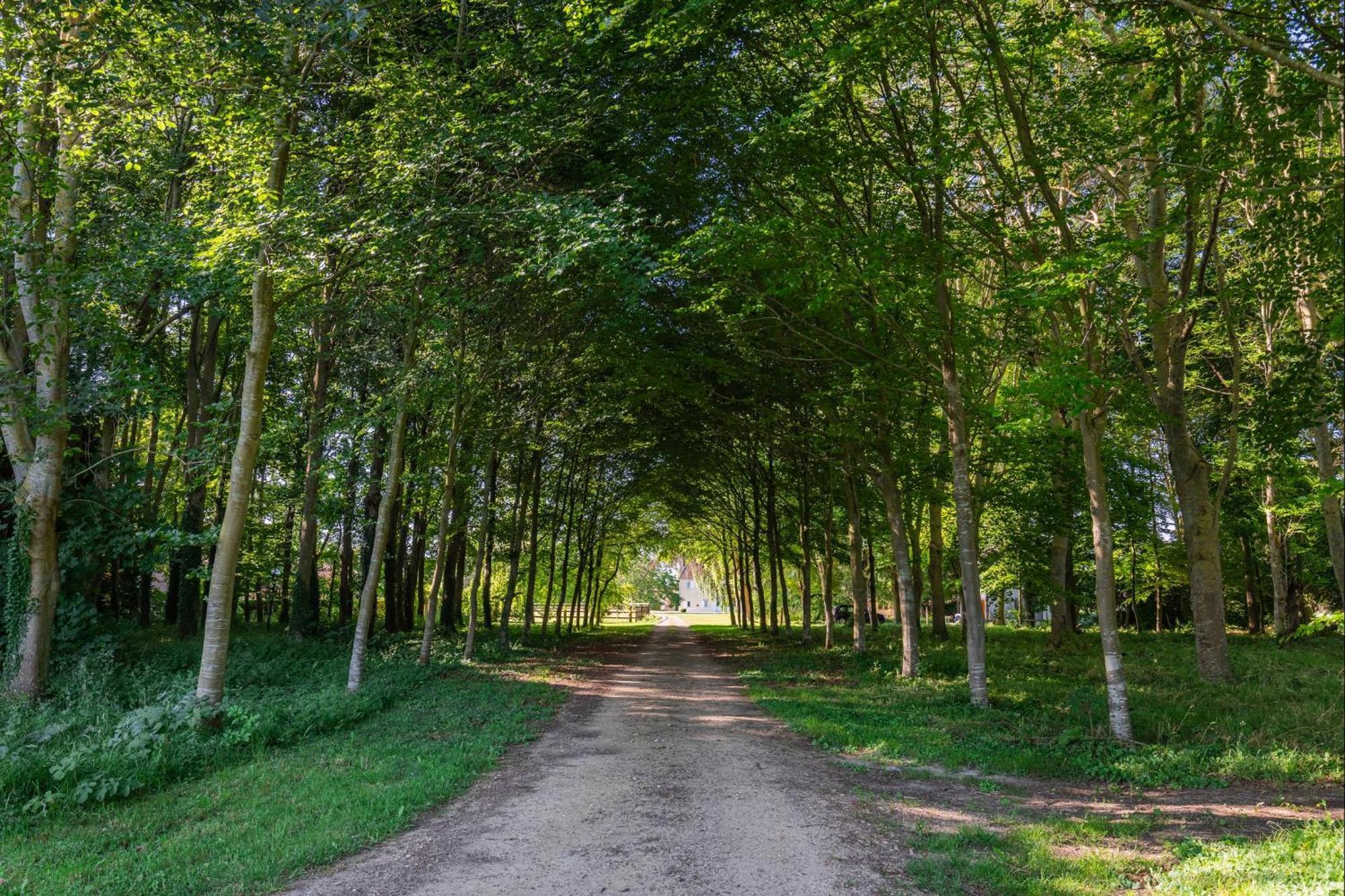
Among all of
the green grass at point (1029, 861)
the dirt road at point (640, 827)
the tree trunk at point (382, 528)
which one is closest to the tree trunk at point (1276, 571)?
the dirt road at point (640, 827)

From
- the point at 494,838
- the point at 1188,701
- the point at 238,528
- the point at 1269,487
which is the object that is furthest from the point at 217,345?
the point at 1269,487

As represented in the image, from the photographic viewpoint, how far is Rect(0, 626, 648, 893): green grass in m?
5.82

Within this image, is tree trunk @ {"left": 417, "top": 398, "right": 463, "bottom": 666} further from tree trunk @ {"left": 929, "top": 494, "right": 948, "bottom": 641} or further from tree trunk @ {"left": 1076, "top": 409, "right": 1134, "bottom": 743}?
tree trunk @ {"left": 929, "top": 494, "right": 948, "bottom": 641}

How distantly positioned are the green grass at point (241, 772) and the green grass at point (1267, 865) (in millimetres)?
6161

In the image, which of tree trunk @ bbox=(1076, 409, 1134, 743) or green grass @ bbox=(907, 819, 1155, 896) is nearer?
green grass @ bbox=(907, 819, 1155, 896)

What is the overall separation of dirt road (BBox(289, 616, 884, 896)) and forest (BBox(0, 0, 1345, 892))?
1.28 meters

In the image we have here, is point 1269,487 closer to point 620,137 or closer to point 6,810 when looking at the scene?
point 620,137

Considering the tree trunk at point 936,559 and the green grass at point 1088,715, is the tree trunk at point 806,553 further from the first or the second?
the green grass at point 1088,715

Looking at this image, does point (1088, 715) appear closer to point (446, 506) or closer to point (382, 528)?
point (382, 528)

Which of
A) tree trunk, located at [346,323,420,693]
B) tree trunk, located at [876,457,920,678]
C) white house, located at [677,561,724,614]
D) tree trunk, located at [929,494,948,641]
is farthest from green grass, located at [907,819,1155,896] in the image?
white house, located at [677,561,724,614]

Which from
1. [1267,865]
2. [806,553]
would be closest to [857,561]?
[806,553]

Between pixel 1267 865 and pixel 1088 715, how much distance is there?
19.0 feet

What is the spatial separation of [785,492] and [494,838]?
26.2 metres

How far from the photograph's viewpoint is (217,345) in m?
22.3
